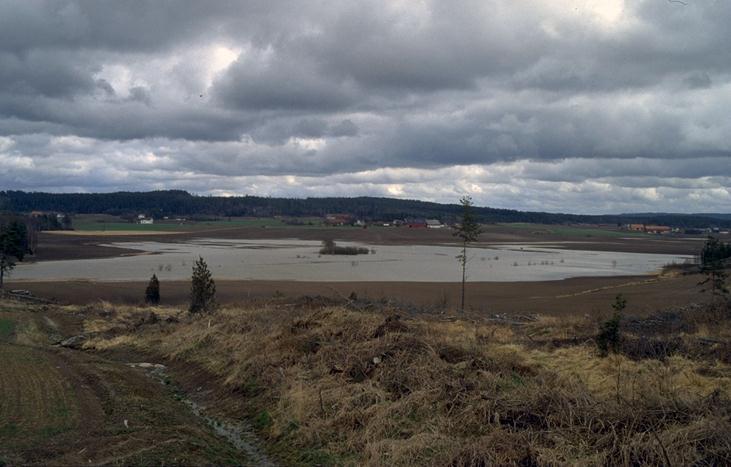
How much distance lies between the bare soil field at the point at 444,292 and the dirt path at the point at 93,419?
26.2 metres

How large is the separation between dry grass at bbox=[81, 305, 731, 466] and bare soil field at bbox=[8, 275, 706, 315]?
82.1 feet

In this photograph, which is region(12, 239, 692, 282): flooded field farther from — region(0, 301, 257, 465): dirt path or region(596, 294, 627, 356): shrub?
region(0, 301, 257, 465): dirt path

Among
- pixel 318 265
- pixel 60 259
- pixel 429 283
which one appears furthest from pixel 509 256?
pixel 60 259

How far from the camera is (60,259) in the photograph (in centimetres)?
8394

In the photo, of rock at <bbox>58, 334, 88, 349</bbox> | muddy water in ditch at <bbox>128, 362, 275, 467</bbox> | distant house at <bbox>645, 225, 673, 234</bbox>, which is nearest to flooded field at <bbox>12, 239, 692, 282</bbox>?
rock at <bbox>58, 334, 88, 349</bbox>

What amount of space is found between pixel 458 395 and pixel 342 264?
232ft

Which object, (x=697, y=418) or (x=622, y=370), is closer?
Result: (x=697, y=418)

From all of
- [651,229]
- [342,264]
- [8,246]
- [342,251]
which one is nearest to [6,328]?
[8,246]

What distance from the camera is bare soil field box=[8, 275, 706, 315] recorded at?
143 feet

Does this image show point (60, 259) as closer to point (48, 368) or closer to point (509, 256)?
point (509, 256)

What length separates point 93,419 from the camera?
10664 millimetres

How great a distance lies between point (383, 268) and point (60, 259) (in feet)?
143

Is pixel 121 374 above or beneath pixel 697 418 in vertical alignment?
beneath

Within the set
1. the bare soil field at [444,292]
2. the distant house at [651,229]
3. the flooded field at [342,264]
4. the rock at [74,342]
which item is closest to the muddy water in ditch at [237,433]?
the rock at [74,342]
